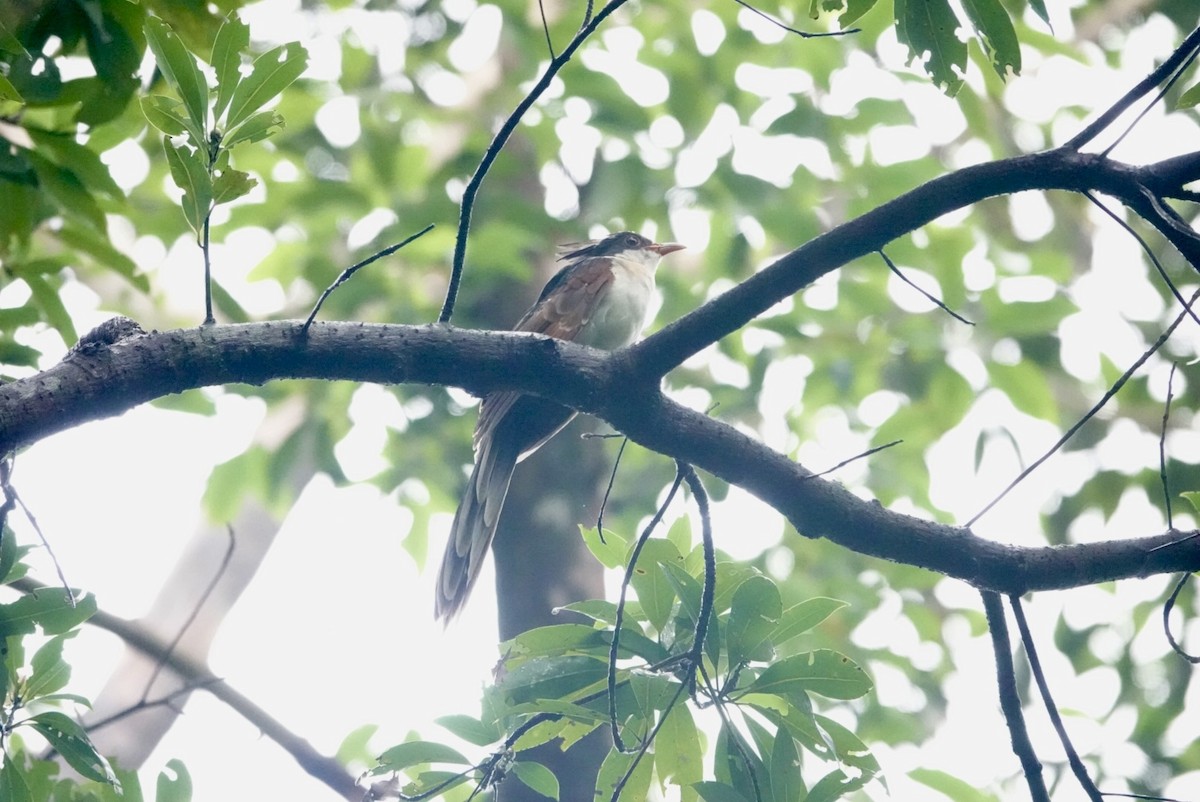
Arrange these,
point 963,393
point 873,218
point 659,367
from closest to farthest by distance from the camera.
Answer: point 873,218
point 659,367
point 963,393

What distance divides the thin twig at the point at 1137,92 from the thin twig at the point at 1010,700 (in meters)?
0.93

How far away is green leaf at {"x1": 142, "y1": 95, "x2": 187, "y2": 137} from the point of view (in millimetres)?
2004

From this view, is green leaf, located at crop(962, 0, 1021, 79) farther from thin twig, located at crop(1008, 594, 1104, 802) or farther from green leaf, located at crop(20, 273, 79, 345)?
green leaf, located at crop(20, 273, 79, 345)

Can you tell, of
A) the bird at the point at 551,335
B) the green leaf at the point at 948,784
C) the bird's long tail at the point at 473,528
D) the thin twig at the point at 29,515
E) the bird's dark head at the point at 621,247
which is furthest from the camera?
the bird's dark head at the point at 621,247

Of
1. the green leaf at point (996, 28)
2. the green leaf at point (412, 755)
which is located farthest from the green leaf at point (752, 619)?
the green leaf at point (996, 28)

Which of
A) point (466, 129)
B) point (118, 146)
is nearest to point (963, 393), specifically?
point (466, 129)

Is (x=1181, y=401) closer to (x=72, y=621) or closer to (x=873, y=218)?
(x=873, y=218)

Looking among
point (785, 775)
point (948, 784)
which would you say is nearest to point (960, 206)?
point (785, 775)

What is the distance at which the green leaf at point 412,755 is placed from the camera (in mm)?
2332

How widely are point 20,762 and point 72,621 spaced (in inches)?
13.3

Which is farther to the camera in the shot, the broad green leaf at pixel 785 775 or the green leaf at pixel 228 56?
the broad green leaf at pixel 785 775

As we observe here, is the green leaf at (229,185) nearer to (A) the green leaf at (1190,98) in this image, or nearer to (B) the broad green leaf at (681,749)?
(B) the broad green leaf at (681,749)

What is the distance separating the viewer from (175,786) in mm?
2453

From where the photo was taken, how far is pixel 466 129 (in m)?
5.14
